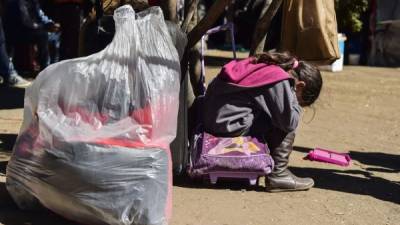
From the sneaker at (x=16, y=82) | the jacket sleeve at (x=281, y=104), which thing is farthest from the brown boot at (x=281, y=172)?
the sneaker at (x=16, y=82)

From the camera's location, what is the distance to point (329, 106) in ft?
26.8

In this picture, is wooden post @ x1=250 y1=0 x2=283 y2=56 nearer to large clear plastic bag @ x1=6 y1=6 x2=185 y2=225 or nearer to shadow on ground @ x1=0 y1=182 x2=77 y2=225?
large clear plastic bag @ x1=6 y1=6 x2=185 y2=225

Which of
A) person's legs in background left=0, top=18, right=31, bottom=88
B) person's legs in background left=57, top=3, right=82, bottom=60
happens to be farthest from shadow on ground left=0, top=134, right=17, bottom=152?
person's legs in background left=57, top=3, right=82, bottom=60

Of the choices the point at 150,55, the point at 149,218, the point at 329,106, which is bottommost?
the point at 329,106

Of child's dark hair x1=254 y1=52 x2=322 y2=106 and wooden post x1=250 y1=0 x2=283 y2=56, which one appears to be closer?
child's dark hair x1=254 y1=52 x2=322 y2=106

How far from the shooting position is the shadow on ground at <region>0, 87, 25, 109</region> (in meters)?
7.48

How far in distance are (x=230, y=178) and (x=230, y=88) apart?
600 millimetres

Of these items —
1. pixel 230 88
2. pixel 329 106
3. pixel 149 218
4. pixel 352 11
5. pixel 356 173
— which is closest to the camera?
pixel 149 218

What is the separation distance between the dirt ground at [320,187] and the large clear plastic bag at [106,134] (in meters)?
0.35

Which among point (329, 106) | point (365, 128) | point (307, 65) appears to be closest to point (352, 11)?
point (329, 106)

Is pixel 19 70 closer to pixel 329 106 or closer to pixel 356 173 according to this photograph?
pixel 329 106

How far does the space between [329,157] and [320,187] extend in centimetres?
76

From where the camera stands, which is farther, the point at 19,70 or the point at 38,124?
the point at 19,70

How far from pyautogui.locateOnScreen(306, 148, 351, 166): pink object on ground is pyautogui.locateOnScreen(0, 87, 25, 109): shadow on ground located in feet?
11.0
